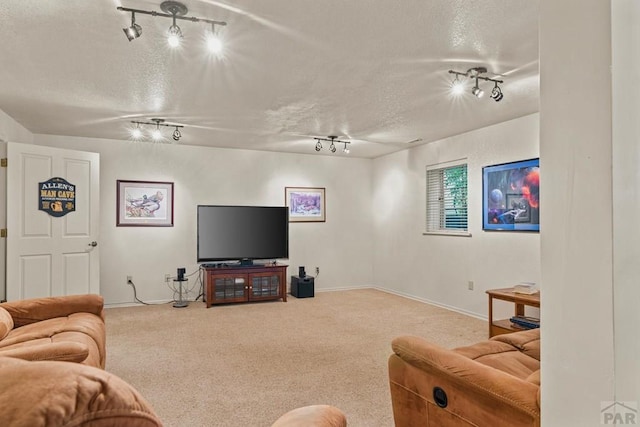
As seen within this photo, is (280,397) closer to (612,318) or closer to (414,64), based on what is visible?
(612,318)

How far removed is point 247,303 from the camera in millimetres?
5879

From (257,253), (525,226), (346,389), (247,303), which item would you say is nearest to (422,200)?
(525,226)

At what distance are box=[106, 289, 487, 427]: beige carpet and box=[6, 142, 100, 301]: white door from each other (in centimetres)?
79

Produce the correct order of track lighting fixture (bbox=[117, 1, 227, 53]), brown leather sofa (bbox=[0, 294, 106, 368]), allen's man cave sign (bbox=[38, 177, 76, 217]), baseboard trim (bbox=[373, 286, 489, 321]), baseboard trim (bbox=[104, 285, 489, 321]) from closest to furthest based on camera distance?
brown leather sofa (bbox=[0, 294, 106, 368])
track lighting fixture (bbox=[117, 1, 227, 53])
allen's man cave sign (bbox=[38, 177, 76, 217])
baseboard trim (bbox=[373, 286, 489, 321])
baseboard trim (bbox=[104, 285, 489, 321])

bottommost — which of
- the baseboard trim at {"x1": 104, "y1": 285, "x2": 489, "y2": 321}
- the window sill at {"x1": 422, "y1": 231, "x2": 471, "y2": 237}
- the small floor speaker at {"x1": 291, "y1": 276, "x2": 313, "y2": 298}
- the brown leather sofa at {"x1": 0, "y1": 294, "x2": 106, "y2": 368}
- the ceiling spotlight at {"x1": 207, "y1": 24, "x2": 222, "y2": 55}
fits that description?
the baseboard trim at {"x1": 104, "y1": 285, "x2": 489, "y2": 321}

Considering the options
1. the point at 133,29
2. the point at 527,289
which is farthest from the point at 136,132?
the point at 527,289

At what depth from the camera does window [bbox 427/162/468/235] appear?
540cm

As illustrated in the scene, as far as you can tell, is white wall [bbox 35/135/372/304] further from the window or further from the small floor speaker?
the window

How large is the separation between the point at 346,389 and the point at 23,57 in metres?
3.32

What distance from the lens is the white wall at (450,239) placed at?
4473 millimetres

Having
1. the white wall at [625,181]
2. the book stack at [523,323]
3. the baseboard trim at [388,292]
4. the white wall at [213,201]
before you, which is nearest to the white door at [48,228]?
the white wall at [213,201]

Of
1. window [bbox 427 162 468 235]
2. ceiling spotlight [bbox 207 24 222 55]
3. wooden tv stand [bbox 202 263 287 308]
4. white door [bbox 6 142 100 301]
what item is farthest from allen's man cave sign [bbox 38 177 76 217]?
window [bbox 427 162 468 235]

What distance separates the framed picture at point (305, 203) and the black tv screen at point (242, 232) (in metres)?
0.43

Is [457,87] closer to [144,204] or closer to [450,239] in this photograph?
[450,239]
